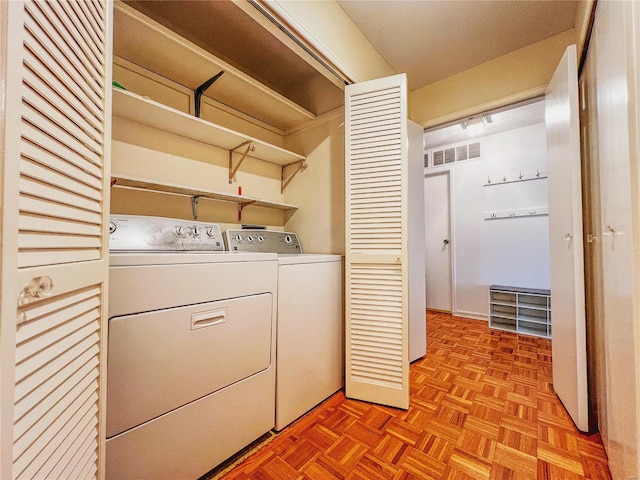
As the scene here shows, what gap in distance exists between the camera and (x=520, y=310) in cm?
294

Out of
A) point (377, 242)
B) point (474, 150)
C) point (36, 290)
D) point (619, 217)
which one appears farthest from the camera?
point (474, 150)

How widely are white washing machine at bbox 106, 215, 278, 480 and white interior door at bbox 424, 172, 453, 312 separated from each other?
3089 mm

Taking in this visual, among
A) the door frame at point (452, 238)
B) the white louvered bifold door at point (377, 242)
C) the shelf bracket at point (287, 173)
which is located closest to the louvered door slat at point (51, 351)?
the white louvered bifold door at point (377, 242)

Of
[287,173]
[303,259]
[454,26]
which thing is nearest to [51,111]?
[303,259]

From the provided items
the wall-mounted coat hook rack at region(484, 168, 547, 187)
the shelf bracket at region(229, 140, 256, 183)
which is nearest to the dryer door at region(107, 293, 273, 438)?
the shelf bracket at region(229, 140, 256, 183)

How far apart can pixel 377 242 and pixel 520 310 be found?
2.46 meters

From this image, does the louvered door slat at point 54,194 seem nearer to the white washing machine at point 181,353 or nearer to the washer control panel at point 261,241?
the white washing machine at point 181,353

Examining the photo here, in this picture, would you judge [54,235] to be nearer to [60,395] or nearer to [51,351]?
[51,351]

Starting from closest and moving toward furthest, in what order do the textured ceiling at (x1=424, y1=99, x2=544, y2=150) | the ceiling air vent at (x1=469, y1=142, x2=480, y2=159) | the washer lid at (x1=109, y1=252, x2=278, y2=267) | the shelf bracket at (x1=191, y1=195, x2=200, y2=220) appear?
the washer lid at (x1=109, y1=252, x2=278, y2=267), the shelf bracket at (x1=191, y1=195, x2=200, y2=220), the textured ceiling at (x1=424, y1=99, x2=544, y2=150), the ceiling air vent at (x1=469, y1=142, x2=480, y2=159)

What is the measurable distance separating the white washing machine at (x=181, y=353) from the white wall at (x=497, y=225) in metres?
3.08

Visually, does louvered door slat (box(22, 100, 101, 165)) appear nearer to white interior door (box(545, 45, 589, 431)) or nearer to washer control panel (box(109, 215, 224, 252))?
washer control panel (box(109, 215, 224, 252))

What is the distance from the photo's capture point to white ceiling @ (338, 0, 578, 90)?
1.58 m

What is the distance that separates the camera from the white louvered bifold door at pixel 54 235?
43cm

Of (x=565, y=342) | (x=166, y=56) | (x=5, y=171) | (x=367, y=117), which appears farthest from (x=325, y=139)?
(x=565, y=342)
